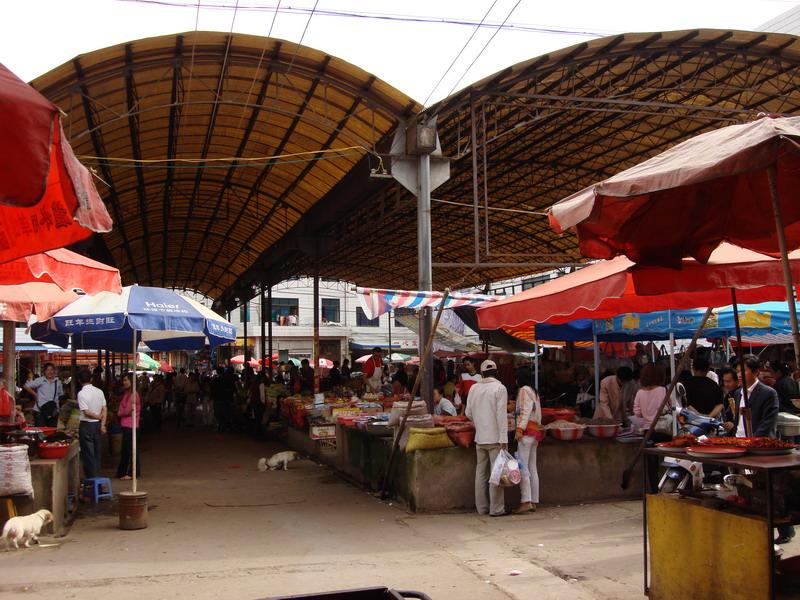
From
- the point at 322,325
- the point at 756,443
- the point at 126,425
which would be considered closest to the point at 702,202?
the point at 756,443

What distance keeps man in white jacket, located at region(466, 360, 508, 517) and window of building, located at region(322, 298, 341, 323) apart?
47.8 m

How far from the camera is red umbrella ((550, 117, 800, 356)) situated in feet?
12.9

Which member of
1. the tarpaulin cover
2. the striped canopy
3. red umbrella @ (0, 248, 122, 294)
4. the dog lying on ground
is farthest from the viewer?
the dog lying on ground

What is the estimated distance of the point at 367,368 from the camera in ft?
62.0

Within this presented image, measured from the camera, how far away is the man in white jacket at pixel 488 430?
884 cm

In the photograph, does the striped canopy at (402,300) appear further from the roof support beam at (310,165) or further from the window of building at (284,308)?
the window of building at (284,308)

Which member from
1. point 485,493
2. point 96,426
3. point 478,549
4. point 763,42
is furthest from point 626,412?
point 96,426

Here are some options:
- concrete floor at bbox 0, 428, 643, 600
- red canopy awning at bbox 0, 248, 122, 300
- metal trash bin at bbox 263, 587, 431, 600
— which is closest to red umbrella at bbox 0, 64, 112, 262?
red canopy awning at bbox 0, 248, 122, 300

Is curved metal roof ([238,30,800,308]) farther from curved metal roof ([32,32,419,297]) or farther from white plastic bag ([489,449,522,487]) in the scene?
white plastic bag ([489,449,522,487])

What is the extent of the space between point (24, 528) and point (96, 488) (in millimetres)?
3132

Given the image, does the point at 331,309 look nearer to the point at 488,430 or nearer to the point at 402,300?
the point at 402,300

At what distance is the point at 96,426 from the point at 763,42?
41.9 ft

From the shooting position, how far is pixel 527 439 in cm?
914

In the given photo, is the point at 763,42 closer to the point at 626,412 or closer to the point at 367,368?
the point at 626,412
